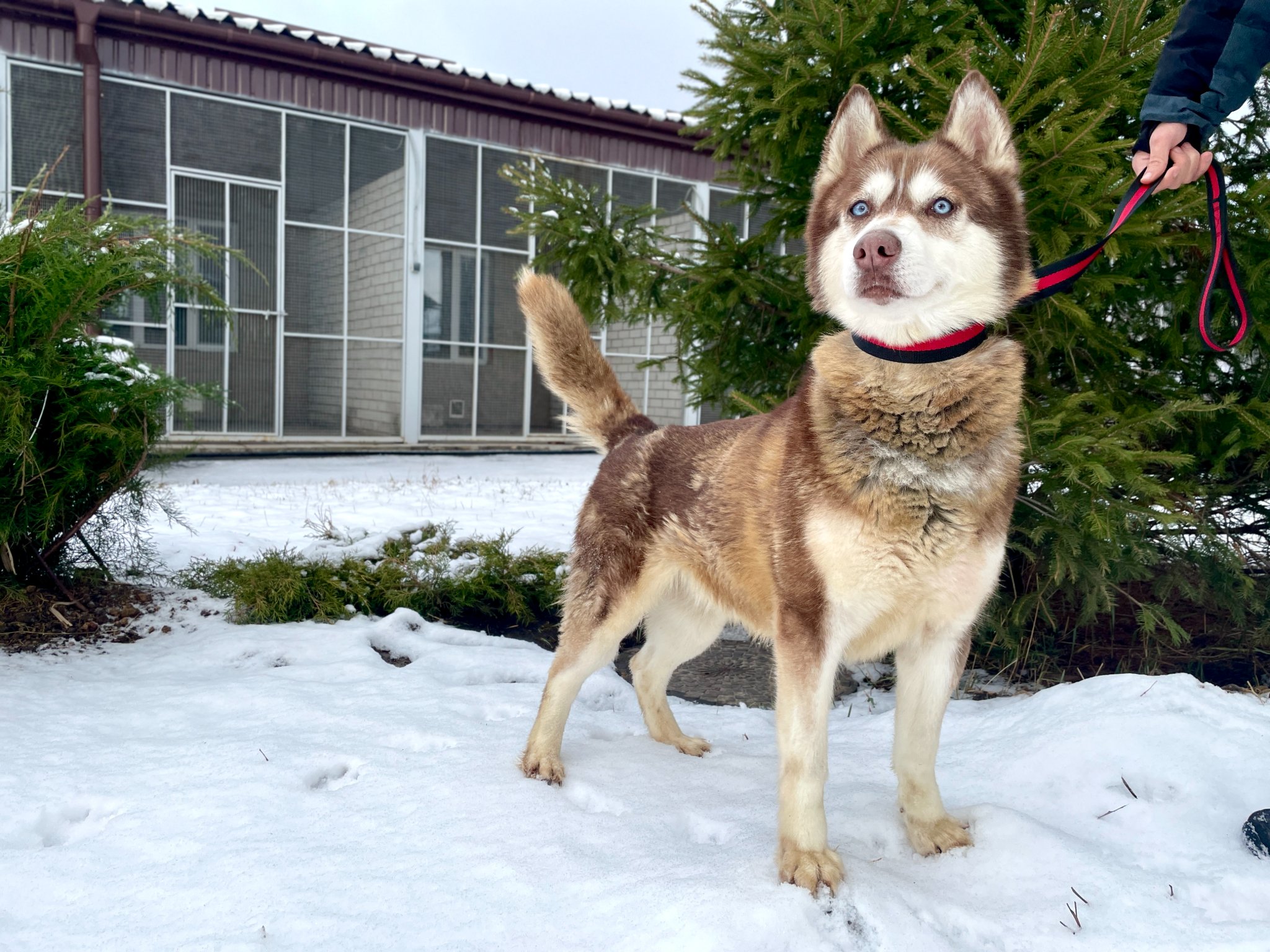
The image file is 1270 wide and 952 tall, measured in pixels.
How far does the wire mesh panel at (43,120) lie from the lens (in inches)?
375

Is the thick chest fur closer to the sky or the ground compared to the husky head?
closer to the ground

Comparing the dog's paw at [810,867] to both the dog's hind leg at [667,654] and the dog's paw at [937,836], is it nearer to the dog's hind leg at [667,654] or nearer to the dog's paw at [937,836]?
the dog's paw at [937,836]

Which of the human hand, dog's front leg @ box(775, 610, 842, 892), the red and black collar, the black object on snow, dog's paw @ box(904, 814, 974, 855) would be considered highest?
the human hand

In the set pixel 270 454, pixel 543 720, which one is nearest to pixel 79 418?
pixel 543 720

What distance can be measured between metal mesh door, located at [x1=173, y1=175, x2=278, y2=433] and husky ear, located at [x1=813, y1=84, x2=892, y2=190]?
9.87 m

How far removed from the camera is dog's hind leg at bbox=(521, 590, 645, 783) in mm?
2570

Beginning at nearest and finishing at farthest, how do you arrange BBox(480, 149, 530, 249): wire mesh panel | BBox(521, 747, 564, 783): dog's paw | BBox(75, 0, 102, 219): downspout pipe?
BBox(521, 747, 564, 783): dog's paw → BBox(75, 0, 102, 219): downspout pipe → BBox(480, 149, 530, 249): wire mesh panel

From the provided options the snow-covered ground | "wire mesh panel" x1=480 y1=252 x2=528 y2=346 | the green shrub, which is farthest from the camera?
"wire mesh panel" x1=480 y1=252 x2=528 y2=346

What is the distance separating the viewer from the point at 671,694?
12.2 ft

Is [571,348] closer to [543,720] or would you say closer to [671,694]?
[543,720]

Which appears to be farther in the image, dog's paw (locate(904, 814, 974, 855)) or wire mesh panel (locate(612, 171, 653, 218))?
wire mesh panel (locate(612, 171, 653, 218))

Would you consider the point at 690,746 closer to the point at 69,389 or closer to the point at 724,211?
the point at 69,389

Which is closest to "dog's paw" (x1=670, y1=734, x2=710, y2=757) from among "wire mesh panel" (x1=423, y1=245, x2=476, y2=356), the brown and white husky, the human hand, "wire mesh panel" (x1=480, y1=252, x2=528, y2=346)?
the brown and white husky

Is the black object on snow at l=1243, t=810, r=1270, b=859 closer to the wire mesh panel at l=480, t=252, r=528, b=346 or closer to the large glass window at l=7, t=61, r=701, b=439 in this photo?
the large glass window at l=7, t=61, r=701, b=439
